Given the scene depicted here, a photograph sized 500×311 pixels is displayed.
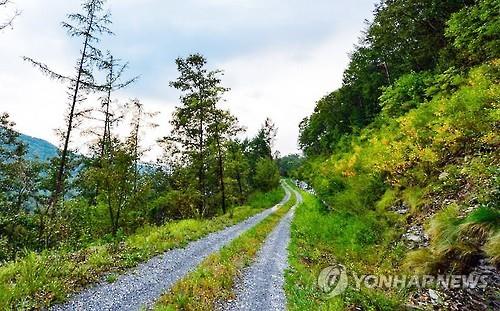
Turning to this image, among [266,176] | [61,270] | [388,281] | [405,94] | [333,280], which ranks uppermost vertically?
[405,94]

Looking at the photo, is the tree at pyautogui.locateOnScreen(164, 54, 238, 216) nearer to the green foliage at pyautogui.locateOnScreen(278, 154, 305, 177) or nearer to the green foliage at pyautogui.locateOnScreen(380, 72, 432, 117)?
the green foliage at pyautogui.locateOnScreen(380, 72, 432, 117)

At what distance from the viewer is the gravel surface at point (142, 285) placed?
26.9 ft

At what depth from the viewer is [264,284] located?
1089cm

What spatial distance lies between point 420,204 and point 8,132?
28256 millimetres

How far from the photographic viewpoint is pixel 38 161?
1475 inches

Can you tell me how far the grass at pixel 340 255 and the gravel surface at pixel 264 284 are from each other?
350 mm

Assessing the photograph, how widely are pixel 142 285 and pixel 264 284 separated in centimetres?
397

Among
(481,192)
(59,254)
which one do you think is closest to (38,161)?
(59,254)

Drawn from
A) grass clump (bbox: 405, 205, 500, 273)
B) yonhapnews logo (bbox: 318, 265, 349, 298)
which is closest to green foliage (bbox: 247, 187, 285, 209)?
yonhapnews logo (bbox: 318, 265, 349, 298)

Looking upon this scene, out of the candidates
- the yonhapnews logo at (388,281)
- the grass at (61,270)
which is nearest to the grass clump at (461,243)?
the yonhapnews logo at (388,281)

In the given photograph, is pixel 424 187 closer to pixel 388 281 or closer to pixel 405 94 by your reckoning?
pixel 388 281

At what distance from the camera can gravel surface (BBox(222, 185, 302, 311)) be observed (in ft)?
29.2

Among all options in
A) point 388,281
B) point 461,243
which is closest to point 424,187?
point 388,281

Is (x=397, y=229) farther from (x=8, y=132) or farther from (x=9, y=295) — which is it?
(x=8, y=132)
